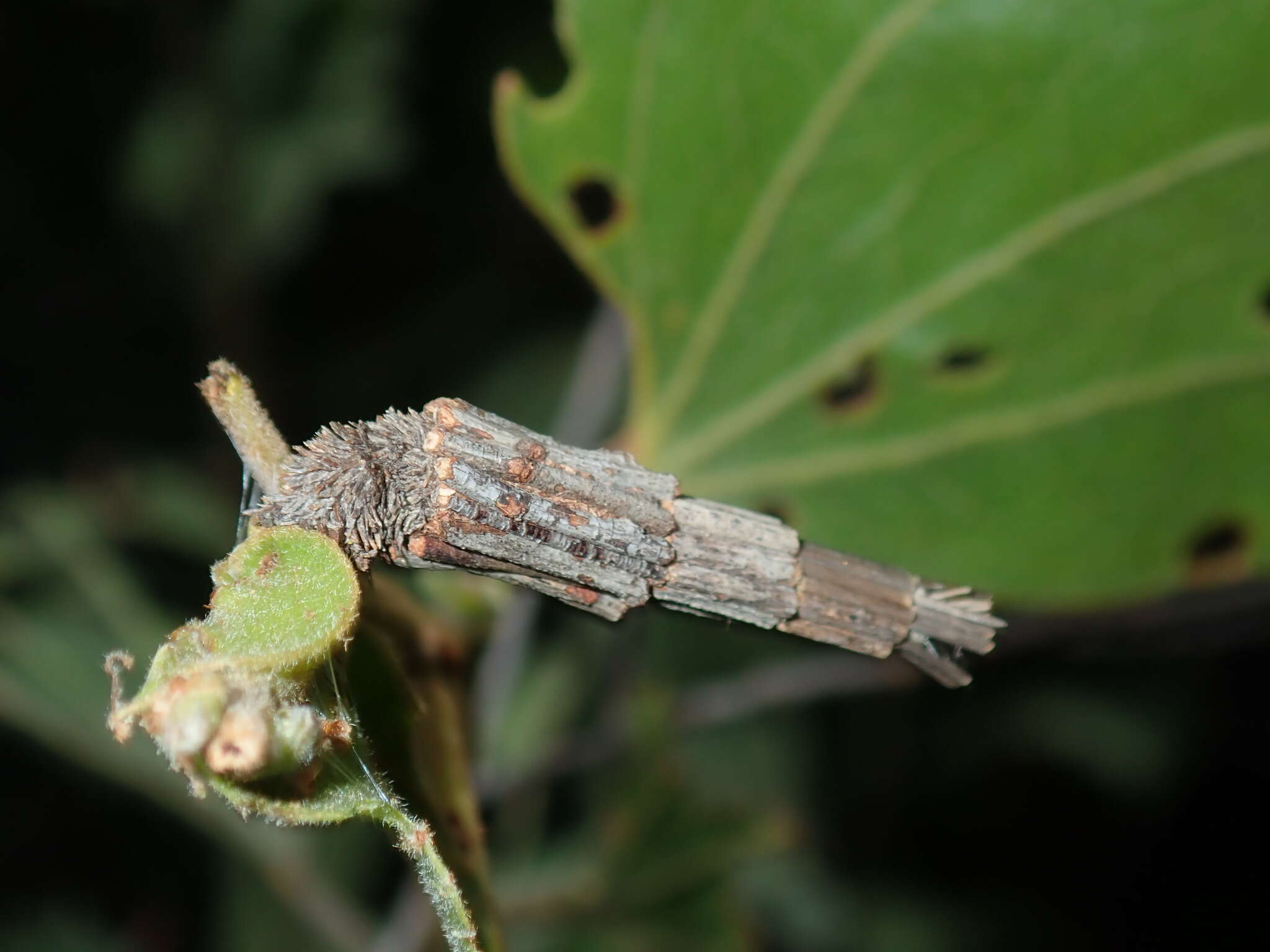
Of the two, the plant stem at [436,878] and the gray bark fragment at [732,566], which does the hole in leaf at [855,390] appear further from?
the plant stem at [436,878]

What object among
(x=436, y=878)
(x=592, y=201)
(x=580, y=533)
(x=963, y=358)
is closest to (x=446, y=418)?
(x=580, y=533)

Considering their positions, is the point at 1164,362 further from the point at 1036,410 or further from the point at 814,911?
the point at 814,911

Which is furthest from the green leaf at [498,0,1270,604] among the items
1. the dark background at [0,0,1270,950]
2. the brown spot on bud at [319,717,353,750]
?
the brown spot on bud at [319,717,353,750]

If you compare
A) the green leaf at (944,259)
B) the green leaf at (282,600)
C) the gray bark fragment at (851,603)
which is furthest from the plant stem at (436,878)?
the green leaf at (944,259)

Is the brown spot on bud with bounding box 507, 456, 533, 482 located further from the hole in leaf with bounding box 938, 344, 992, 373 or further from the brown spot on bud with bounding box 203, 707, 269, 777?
the hole in leaf with bounding box 938, 344, 992, 373

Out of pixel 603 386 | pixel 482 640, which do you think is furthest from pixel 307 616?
pixel 603 386
